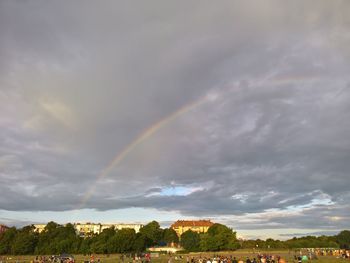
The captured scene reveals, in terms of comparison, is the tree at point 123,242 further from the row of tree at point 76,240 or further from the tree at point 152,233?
the tree at point 152,233

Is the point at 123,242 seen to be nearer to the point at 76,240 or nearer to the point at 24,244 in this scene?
the point at 76,240

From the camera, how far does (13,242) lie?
522ft

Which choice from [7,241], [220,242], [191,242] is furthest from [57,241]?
[220,242]

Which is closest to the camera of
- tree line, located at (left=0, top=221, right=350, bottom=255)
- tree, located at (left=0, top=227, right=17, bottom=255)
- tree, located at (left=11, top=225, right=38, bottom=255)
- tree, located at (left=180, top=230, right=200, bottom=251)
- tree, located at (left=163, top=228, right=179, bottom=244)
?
tree line, located at (left=0, top=221, right=350, bottom=255)

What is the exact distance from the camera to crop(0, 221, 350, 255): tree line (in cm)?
13725

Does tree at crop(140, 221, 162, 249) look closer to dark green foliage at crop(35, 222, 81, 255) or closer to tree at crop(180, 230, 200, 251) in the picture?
tree at crop(180, 230, 200, 251)

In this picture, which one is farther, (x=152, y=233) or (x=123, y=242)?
(x=152, y=233)

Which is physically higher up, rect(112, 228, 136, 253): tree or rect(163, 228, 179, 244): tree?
rect(163, 228, 179, 244): tree

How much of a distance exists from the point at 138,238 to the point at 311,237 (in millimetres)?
71979

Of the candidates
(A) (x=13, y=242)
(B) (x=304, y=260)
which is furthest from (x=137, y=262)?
(A) (x=13, y=242)

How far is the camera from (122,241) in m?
138

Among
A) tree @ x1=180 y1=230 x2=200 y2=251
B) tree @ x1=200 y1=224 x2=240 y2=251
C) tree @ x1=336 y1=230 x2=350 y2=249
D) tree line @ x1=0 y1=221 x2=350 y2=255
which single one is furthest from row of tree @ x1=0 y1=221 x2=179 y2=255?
tree @ x1=336 y1=230 x2=350 y2=249

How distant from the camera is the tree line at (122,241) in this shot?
137 metres

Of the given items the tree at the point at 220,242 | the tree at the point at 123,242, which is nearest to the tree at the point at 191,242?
the tree at the point at 220,242
